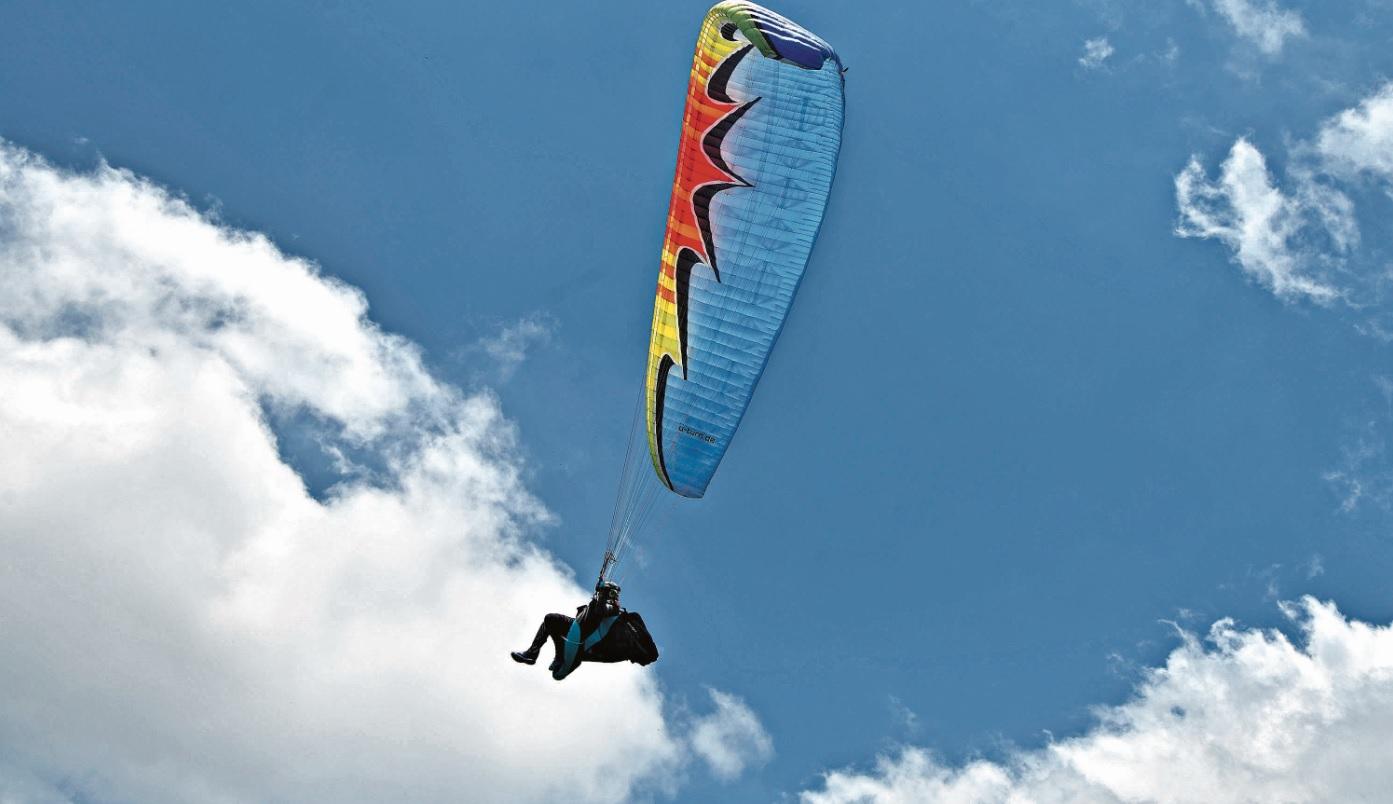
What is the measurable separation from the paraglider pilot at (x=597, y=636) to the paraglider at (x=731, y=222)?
3cm

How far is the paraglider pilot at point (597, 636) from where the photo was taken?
101 ft

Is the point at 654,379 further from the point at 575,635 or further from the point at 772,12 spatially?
the point at 772,12

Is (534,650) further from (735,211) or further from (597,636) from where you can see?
(735,211)

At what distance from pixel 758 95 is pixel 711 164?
1.91 meters

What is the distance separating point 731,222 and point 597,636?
33.0 feet

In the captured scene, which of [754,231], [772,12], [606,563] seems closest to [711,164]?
[754,231]

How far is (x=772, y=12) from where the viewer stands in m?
32.2

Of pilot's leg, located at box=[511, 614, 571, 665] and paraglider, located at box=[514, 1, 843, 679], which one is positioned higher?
paraglider, located at box=[514, 1, 843, 679]

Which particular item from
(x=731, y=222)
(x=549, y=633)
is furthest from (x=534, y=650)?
(x=731, y=222)

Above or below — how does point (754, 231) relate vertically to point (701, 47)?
below

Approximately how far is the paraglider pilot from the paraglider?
1.3 inches

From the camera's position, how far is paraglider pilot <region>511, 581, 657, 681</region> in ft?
101

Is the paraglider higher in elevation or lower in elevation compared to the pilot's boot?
higher

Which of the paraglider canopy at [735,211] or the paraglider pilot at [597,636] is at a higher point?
the paraglider canopy at [735,211]
